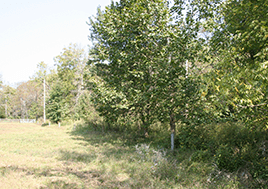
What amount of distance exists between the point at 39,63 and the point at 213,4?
58.5m

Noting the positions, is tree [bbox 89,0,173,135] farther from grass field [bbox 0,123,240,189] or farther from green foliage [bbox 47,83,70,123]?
green foliage [bbox 47,83,70,123]

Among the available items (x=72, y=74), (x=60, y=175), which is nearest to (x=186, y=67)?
(x=60, y=175)

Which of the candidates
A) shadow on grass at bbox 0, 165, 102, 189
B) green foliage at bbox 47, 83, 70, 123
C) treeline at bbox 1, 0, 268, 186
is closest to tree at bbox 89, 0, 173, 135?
treeline at bbox 1, 0, 268, 186

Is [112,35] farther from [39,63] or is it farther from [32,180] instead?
[39,63]

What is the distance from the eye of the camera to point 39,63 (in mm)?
59812

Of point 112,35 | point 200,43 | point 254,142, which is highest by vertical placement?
point 112,35

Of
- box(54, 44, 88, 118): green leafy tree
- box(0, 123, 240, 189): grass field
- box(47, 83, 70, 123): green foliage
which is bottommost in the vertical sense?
box(0, 123, 240, 189): grass field

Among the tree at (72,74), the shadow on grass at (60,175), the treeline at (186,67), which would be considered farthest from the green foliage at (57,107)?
the shadow on grass at (60,175)

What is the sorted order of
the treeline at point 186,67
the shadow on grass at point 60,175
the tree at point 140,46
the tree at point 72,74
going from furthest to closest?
the tree at point 72,74 → the tree at point 140,46 → the treeline at point 186,67 → the shadow on grass at point 60,175

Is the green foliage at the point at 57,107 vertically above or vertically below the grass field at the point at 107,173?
above

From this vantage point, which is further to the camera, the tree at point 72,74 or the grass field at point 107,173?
the tree at point 72,74

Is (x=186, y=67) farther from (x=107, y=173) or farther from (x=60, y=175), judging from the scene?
(x=60, y=175)

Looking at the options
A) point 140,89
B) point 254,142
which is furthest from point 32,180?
point 254,142

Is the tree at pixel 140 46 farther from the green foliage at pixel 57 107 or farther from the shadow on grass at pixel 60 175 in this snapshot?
the green foliage at pixel 57 107
